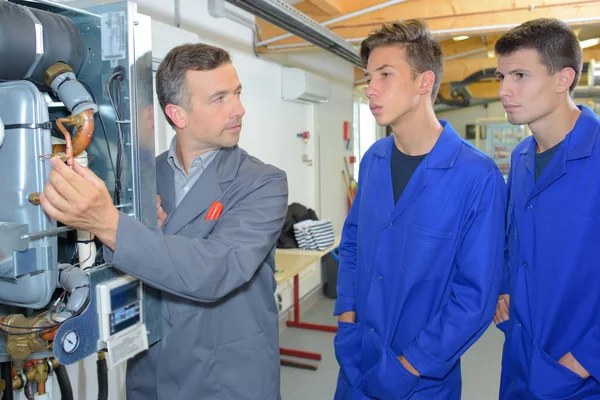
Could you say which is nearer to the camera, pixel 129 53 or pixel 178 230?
pixel 129 53

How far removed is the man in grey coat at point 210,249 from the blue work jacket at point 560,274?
0.74 meters

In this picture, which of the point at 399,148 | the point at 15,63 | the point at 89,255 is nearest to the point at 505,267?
the point at 399,148

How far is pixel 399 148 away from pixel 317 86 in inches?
109

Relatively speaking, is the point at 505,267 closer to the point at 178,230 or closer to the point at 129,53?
the point at 178,230

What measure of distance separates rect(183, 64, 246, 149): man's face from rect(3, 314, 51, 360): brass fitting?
1.94 ft

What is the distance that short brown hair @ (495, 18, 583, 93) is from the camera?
156 centimetres

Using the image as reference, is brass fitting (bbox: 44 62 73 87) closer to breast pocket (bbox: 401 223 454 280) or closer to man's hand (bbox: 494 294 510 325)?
breast pocket (bbox: 401 223 454 280)

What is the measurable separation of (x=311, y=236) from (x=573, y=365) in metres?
2.27

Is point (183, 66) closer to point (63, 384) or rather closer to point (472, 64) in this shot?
point (63, 384)

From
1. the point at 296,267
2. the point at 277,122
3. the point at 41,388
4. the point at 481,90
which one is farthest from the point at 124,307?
the point at 481,90

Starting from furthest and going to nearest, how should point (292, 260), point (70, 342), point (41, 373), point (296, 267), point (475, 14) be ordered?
point (475, 14)
point (292, 260)
point (296, 267)
point (41, 373)
point (70, 342)

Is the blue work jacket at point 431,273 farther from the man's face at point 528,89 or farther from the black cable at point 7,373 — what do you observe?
the black cable at point 7,373

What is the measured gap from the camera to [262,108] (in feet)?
12.2

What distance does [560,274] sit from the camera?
144cm
